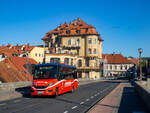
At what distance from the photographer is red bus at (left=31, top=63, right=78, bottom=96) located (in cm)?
1873

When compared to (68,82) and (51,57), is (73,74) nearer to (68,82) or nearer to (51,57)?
(68,82)

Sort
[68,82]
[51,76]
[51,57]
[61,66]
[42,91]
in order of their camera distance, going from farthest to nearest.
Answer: [51,57], [68,82], [61,66], [51,76], [42,91]

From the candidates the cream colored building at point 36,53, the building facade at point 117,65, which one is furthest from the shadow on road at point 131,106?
the building facade at point 117,65

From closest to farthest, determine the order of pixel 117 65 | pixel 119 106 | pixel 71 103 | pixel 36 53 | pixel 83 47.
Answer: pixel 119 106, pixel 71 103, pixel 83 47, pixel 36 53, pixel 117 65

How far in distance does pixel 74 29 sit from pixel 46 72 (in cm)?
5911

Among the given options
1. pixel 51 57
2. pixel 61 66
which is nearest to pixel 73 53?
pixel 51 57

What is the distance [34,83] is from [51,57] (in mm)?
45846

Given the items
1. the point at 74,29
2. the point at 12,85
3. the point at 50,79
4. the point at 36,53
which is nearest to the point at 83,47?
the point at 74,29

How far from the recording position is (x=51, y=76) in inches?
782

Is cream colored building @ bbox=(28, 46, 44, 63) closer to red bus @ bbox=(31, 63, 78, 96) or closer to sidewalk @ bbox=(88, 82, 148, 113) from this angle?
red bus @ bbox=(31, 63, 78, 96)

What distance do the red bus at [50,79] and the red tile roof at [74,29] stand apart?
53.7 meters

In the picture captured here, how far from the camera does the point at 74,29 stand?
78375mm

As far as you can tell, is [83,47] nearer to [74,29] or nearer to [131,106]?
[74,29]

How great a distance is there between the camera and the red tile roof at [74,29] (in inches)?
2990
